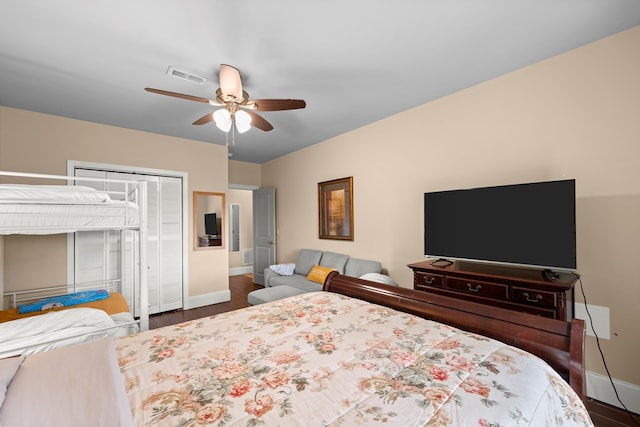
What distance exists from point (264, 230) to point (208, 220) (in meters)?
1.31

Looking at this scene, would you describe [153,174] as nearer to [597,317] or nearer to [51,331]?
[51,331]

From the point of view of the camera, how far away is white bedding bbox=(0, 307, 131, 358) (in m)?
1.58

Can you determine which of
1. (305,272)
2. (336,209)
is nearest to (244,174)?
(336,209)

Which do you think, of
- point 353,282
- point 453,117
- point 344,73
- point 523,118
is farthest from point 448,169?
point 353,282

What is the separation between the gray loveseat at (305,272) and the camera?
334 cm

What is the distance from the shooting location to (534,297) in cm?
183

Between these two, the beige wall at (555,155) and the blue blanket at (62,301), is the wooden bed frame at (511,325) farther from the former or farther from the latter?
the blue blanket at (62,301)

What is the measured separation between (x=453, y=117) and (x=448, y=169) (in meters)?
0.53

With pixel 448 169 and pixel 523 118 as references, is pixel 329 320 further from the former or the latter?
pixel 523 118

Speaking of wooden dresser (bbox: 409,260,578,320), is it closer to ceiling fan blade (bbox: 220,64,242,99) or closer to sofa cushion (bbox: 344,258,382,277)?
sofa cushion (bbox: 344,258,382,277)

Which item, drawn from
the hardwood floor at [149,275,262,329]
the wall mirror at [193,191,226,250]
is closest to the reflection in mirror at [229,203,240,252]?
the hardwood floor at [149,275,262,329]

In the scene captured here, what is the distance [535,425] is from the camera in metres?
0.83

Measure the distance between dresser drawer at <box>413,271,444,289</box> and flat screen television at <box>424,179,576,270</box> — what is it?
0.24 metres

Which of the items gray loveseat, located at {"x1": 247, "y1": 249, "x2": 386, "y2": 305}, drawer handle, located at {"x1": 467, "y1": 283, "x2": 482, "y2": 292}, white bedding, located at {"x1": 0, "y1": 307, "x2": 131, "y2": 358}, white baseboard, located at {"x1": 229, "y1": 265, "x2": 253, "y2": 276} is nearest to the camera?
white bedding, located at {"x1": 0, "y1": 307, "x2": 131, "y2": 358}
